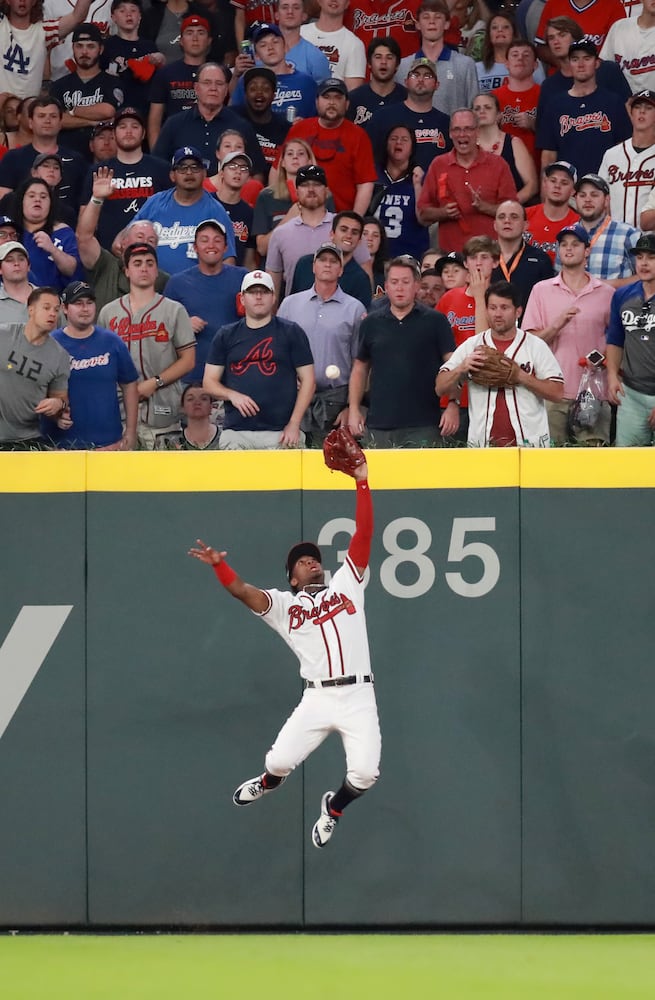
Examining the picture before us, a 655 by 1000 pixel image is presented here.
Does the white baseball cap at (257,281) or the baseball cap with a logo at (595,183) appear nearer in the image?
the white baseball cap at (257,281)

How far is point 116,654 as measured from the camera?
10.8 metres

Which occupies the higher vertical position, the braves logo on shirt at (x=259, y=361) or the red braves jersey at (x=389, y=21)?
the red braves jersey at (x=389, y=21)

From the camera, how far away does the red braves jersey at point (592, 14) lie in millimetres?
16281

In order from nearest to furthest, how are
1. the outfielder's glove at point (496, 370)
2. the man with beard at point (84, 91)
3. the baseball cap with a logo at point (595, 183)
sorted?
the outfielder's glove at point (496, 370) < the baseball cap with a logo at point (595, 183) < the man with beard at point (84, 91)

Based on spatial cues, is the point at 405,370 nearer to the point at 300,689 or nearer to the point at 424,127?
the point at 300,689

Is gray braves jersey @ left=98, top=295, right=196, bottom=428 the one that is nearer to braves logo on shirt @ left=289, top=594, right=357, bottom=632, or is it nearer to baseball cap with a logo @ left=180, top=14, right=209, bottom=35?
braves logo on shirt @ left=289, top=594, right=357, bottom=632

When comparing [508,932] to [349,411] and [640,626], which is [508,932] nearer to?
[640,626]

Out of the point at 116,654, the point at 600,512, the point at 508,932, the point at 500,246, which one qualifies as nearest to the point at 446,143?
the point at 500,246

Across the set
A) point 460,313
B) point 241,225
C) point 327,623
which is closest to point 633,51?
point 241,225

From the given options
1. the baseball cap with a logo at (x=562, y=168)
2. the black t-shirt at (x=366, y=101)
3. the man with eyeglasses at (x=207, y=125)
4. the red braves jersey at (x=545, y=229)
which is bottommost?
the red braves jersey at (x=545, y=229)

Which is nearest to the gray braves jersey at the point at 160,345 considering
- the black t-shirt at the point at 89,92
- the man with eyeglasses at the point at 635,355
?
the man with eyeglasses at the point at 635,355

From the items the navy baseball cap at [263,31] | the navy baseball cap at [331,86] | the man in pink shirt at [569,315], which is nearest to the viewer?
the man in pink shirt at [569,315]

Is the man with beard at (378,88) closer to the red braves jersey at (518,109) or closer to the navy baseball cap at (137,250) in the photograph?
the red braves jersey at (518,109)

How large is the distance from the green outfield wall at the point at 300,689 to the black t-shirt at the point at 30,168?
4446 millimetres
